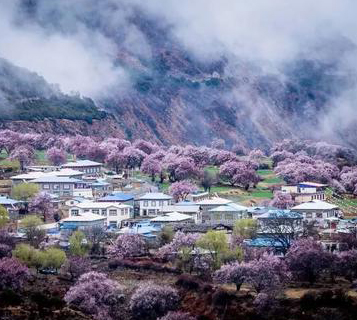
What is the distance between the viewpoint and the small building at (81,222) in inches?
1951

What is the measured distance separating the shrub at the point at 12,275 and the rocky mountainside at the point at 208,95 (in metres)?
62.3

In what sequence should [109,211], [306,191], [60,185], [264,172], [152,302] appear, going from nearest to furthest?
[152,302]
[109,211]
[60,185]
[306,191]
[264,172]

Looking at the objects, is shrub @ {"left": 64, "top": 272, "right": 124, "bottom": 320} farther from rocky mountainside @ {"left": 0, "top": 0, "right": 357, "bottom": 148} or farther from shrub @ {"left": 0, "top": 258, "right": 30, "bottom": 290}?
rocky mountainside @ {"left": 0, "top": 0, "right": 357, "bottom": 148}

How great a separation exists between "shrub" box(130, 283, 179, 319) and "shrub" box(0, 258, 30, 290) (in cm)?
433

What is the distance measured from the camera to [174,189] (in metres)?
59.0

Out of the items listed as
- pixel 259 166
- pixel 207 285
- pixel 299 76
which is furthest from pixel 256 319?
pixel 299 76

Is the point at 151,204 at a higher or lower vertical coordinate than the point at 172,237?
higher

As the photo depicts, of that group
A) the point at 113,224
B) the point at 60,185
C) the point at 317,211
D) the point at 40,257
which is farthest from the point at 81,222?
the point at 317,211

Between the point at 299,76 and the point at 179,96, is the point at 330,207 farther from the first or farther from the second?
the point at 299,76

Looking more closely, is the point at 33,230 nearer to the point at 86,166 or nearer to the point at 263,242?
the point at 263,242

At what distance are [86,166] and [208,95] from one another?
6284 centimetres

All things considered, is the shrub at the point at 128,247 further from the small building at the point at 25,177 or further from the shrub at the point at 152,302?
the small building at the point at 25,177

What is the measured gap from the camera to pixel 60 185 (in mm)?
59812

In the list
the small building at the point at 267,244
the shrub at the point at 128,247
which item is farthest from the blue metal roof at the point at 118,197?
the small building at the point at 267,244
